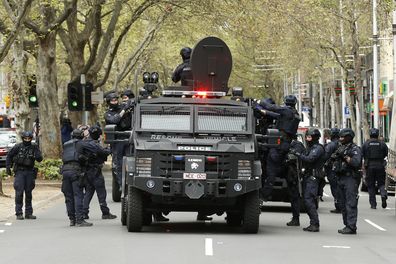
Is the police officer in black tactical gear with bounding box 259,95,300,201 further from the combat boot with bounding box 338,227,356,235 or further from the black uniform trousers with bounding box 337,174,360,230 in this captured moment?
the combat boot with bounding box 338,227,356,235

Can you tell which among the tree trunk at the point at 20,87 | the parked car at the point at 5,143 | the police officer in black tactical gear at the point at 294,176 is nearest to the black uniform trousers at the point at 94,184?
the police officer in black tactical gear at the point at 294,176

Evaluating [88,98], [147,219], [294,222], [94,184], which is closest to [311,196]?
[294,222]

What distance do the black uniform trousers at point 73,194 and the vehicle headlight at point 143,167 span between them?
266cm

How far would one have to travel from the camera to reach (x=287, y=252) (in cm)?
1625

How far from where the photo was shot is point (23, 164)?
22391 millimetres

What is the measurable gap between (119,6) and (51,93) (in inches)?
148

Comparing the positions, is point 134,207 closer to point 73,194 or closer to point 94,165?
point 73,194

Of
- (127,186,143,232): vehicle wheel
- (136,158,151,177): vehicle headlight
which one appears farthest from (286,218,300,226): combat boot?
(136,158,151,177): vehicle headlight

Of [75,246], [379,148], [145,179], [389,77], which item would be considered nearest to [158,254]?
[75,246]

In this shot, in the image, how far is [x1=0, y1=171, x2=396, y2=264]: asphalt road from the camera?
15.3 meters

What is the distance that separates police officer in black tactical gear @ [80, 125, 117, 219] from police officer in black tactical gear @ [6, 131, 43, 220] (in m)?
1.29

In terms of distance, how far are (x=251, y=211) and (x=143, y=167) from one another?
191cm

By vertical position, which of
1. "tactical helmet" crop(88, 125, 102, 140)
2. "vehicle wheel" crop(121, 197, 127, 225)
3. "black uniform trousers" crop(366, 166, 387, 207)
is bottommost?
"vehicle wheel" crop(121, 197, 127, 225)

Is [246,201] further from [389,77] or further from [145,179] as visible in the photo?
[389,77]
